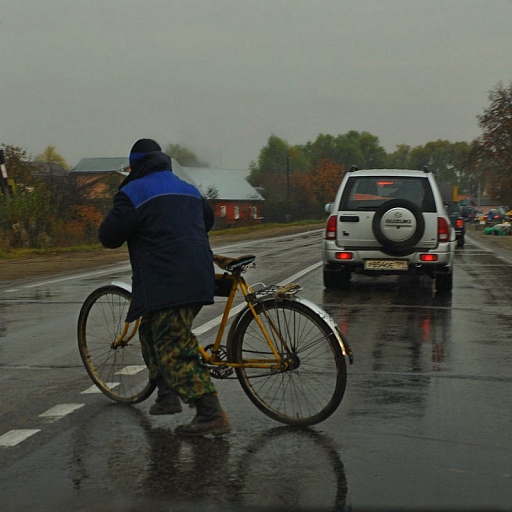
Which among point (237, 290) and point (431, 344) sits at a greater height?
point (237, 290)

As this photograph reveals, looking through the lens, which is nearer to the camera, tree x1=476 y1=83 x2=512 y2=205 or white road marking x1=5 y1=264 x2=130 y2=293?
white road marking x1=5 y1=264 x2=130 y2=293

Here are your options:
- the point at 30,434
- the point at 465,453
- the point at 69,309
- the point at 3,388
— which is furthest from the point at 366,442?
the point at 69,309

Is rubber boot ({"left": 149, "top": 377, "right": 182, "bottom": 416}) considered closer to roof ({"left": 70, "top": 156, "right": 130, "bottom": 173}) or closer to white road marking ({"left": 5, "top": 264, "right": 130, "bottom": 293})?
white road marking ({"left": 5, "top": 264, "right": 130, "bottom": 293})

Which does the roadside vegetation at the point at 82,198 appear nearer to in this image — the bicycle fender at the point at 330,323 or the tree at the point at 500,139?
the tree at the point at 500,139

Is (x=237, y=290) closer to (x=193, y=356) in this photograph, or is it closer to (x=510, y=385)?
(x=193, y=356)

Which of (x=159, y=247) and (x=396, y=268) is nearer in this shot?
(x=159, y=247)

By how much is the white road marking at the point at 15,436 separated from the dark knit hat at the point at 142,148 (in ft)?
5.44

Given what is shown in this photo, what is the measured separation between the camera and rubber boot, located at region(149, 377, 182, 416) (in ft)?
19.1

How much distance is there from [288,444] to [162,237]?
52.8 inches

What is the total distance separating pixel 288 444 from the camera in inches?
207

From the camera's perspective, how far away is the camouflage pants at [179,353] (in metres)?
5.48

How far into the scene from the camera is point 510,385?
273 inches

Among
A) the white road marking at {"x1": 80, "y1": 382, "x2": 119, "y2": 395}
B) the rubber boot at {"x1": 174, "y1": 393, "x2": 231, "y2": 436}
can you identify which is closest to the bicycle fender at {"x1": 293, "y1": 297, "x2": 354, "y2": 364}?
the rubber boot at {"x1": 174, "y1": 393, "x2": 231, "y2": 436}

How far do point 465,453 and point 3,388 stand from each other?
347 centimetres
